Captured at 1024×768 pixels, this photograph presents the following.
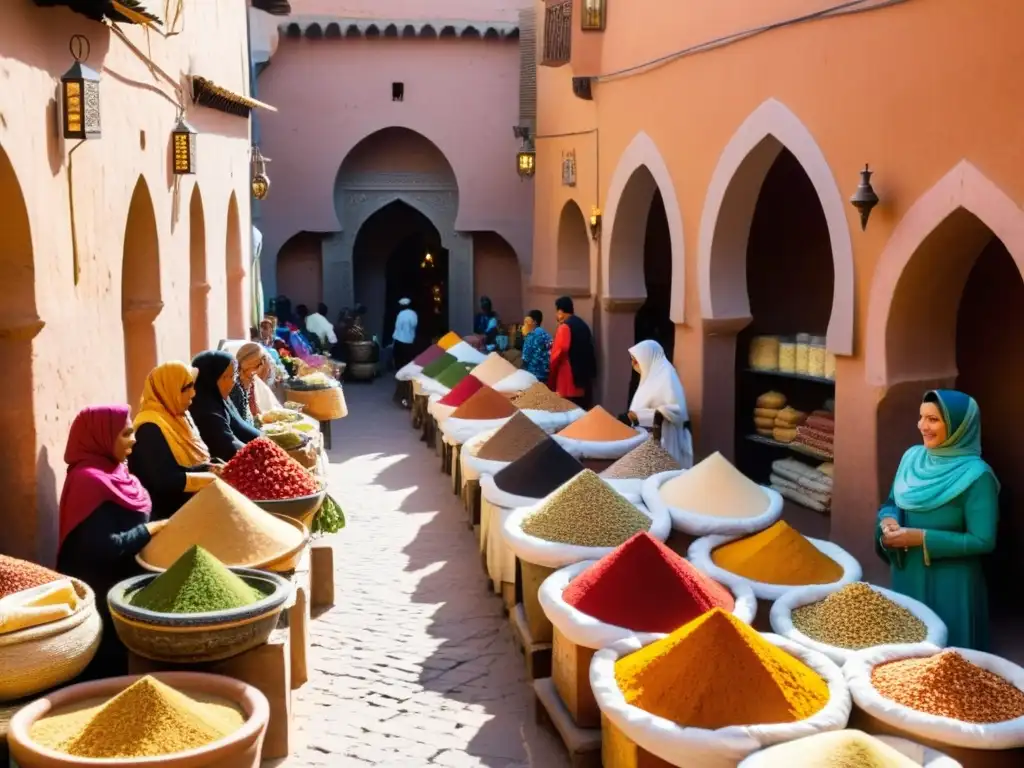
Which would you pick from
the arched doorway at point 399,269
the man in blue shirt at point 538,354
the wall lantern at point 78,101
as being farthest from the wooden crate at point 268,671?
the arched doorway at point 399,269

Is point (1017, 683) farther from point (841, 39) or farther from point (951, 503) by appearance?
point (841, 39)

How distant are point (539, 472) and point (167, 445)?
Result: 2.42 meters

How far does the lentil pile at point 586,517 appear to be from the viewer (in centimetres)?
609

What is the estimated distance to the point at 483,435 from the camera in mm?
9156

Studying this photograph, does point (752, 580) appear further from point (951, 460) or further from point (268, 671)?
point (268, 671)

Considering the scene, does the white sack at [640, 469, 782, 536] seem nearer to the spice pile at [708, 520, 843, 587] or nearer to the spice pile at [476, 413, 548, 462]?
the spice pile at [708, 520, 843, 587]

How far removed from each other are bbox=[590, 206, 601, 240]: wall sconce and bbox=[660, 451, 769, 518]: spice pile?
6295 millimetres

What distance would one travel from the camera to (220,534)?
516 centimetres

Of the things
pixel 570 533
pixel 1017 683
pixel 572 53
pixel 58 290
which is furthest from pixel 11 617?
pixel 572 53

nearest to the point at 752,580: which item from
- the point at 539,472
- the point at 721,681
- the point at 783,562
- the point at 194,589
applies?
the point at 783,562

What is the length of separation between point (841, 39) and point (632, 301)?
5.30 m

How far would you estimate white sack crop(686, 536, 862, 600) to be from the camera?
17.9ft

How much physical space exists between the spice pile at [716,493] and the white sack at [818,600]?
124 cm

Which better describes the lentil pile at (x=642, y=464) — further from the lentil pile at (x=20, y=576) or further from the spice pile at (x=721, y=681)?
the lentil pile at (x=20, y=576)
